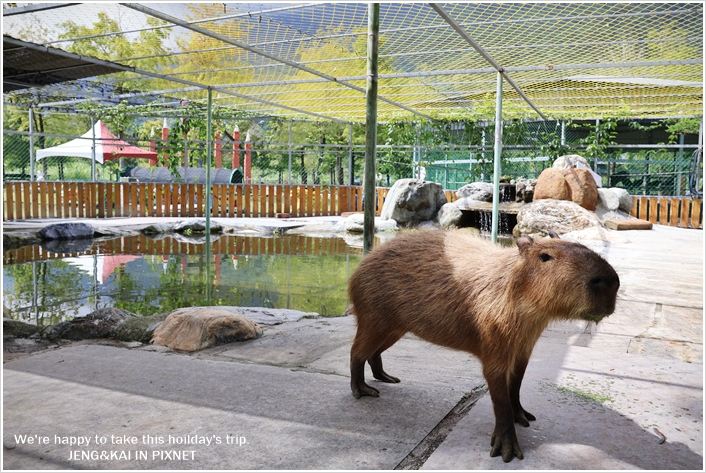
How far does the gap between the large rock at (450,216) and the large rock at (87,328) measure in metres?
9.55

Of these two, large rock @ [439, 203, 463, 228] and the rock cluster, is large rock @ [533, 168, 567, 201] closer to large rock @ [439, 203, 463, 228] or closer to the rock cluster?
the rock cluster

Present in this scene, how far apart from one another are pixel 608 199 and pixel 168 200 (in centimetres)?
1227

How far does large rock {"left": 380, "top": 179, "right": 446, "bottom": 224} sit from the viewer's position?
1322cm

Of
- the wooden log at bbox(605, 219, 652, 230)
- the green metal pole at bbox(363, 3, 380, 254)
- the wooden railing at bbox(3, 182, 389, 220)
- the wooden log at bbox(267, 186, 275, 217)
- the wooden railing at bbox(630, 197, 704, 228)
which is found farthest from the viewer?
the wooden log at bbox(267, 186, 275, 217)

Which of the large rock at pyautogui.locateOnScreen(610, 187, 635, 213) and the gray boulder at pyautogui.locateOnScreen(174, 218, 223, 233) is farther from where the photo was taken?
the gray boulder at pyautogui.locateOnScreen(174, 218, 223, 233)

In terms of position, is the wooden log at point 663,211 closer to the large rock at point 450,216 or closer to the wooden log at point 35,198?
the large rock at point 450,216

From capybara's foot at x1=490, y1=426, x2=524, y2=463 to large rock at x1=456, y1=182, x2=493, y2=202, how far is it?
11781 mm

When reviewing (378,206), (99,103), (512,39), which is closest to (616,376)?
(512,39)

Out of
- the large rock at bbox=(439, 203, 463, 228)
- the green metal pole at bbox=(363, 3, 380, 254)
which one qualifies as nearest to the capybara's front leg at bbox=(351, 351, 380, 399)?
the green metal pole at bbox=(363, 3, 380, 254)

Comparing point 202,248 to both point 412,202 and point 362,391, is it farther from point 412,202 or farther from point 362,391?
point 362,391

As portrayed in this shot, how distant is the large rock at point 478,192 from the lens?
43.6ft

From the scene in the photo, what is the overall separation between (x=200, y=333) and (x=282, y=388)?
1.22 meters

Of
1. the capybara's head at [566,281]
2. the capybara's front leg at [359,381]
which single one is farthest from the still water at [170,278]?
the capybara's head at [566,281]

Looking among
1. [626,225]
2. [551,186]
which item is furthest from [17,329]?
[626,225]
